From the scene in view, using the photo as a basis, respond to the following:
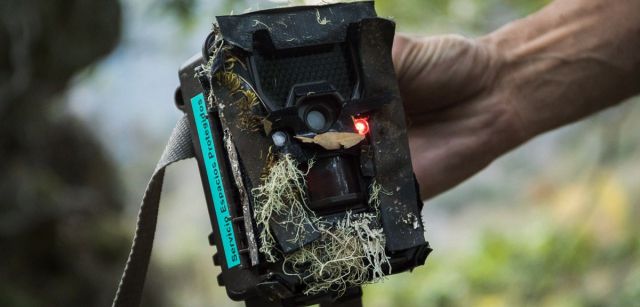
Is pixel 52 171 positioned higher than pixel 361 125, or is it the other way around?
pixel 52 171

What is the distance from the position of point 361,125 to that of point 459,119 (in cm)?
78

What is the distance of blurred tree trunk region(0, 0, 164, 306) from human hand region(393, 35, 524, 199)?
7.22ft

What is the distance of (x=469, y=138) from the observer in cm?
234

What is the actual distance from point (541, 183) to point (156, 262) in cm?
322

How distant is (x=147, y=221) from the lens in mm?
1754

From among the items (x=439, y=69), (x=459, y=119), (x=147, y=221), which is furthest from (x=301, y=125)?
(x=459, y=119)

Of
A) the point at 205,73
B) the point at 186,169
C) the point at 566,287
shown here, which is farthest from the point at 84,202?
the point at 205,73

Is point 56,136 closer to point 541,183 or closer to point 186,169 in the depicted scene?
point 186,169

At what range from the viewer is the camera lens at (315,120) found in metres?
1.58

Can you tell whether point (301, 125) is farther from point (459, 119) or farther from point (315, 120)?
point (459, 119)

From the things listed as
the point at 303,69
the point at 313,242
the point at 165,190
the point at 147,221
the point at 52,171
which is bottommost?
the point at 313,242

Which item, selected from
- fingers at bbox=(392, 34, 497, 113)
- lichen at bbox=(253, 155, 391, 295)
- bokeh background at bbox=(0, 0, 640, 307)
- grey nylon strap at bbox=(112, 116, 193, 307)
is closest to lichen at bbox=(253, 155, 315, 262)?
lichen at bbox=(253, 155, 391, 295)

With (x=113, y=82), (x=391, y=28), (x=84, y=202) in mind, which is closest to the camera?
(x=391, y=28)

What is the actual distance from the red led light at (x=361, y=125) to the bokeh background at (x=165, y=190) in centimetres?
216
